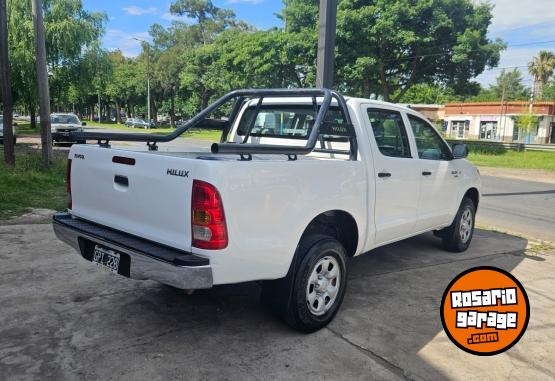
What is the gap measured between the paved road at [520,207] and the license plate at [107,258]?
269 inches

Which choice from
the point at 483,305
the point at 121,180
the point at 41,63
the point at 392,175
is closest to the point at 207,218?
the point at 121,180

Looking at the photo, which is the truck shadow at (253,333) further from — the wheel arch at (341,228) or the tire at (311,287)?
the wheel arch at (341,228)

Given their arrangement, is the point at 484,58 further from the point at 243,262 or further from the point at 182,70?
the point at 182,70

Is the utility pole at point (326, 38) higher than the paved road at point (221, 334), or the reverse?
the utility pole at point (326, 38)

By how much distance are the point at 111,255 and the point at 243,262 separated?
1.01m

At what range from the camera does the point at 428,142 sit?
561 cm

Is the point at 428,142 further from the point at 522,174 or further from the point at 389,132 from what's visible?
the point at 522,174

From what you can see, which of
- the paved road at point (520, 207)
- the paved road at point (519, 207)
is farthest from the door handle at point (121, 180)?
the paved road at point (520, 207)

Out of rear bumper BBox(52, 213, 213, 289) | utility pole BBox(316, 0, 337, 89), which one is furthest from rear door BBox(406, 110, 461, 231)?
rear bumper BBox(52, 213, 213, 289)

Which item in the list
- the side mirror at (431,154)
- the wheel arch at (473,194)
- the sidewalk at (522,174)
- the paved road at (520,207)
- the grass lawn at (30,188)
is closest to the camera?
the side mirror at (431,154)

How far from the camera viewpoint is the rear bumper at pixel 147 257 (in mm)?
3014

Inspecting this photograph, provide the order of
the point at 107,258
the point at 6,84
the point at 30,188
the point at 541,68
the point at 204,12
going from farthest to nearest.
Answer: the point at 541,68 < the point at 204,12 < the point at 6,84 < the point at 30,188 < the point at 107,258

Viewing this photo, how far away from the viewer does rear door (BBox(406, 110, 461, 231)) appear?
5266 mm

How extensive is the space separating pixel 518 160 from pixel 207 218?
2556cm
